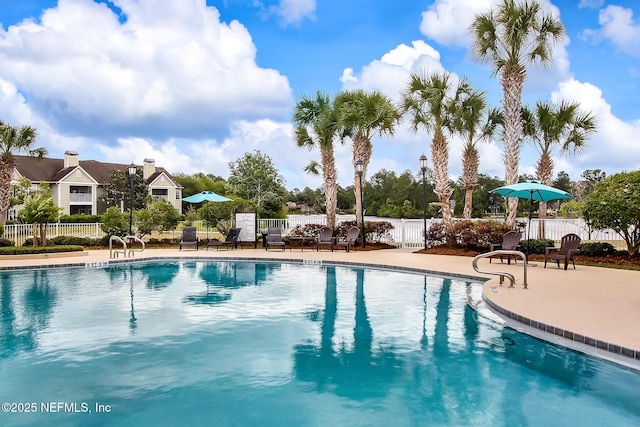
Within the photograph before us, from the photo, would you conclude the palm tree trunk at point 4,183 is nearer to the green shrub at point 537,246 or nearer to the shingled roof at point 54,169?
the shingled roof at point 54,169

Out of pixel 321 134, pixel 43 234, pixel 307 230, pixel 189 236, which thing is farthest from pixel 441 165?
pixel 43 234

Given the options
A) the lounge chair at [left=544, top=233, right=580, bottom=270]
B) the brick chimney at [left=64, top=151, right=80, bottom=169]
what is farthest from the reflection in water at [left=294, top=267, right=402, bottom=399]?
the brick chimney at [left=64, top=151, right=80, bottom=169]

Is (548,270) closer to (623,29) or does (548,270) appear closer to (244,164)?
(623,29)

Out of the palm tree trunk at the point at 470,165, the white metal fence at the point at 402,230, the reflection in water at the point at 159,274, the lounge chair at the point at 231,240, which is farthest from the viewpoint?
the palm tree trunk at the point at 470,165

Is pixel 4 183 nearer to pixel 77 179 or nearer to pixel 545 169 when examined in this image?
pixel 77 179

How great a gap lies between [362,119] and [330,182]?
10.00ft

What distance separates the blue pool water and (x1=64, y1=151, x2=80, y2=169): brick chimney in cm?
3575

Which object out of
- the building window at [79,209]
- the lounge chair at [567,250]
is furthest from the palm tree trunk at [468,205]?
the building window at [79,209]

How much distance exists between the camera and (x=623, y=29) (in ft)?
45.9

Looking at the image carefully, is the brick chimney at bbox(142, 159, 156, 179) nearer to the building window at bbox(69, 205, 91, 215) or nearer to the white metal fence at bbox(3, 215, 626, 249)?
the building window at bbox(69, 205, 91, 215)

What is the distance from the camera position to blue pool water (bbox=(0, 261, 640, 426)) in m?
4.16

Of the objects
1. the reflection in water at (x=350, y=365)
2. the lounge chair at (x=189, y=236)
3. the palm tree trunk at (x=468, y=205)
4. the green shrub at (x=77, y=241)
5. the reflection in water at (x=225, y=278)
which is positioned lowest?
the reflection in water at (x=350, y=365)

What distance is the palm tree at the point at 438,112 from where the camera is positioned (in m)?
17.2

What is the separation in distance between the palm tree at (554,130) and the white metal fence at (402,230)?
248 centimetres
